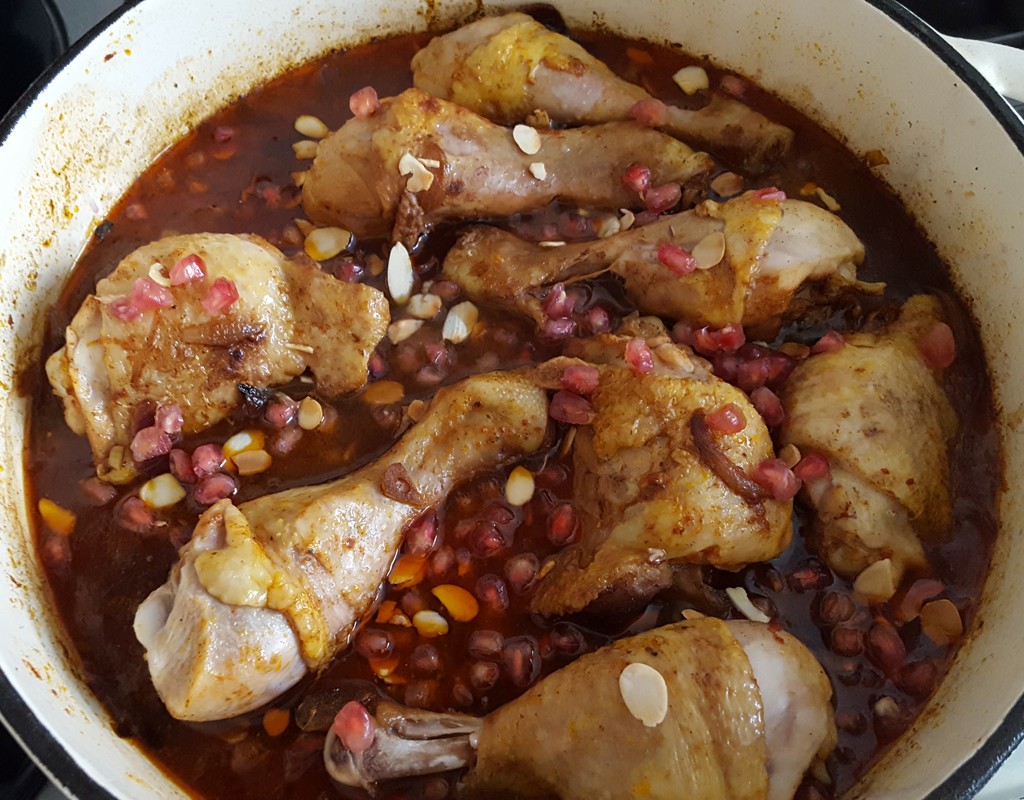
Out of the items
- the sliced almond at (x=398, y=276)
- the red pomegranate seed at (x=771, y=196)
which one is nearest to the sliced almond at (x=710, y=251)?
the red pomegranate seed at (x=771, y=196)

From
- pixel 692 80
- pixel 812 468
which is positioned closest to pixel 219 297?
pixel 812 468

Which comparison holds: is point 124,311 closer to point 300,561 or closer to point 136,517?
point 136,517

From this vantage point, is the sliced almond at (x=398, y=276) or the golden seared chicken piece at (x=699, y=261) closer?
the golden seared chicken piece at (x=699, y=261)

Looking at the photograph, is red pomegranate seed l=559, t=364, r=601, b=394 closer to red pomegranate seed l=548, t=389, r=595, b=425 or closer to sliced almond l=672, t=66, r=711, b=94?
red pomegranate seed l=548, t=389, r=595, b=425

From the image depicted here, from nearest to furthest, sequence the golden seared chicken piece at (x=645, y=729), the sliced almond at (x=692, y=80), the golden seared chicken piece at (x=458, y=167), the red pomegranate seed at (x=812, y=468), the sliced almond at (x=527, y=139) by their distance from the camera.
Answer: the golden seared chicken piece at (x=645, y=729) → the red pomegranate seed at (x=812, y=468) → the golden seared chicken piece at (x=458, y=167) → the sliced almond at (x=527, y=139) → the sliced almond at (x=692, y=80)

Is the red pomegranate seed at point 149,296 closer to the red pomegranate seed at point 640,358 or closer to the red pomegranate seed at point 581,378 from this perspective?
the red pomegranate seed at point 581,378

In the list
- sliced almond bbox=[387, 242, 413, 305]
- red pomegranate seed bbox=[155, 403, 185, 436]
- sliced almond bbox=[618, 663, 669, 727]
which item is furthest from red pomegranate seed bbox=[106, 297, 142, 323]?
sliced almond bbox=[618, 663, 669, 727]

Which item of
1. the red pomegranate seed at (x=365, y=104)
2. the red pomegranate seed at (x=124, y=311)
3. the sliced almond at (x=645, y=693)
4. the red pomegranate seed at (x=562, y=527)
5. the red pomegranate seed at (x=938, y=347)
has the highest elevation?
the red pomegranate seed at (x=938, y=347)
